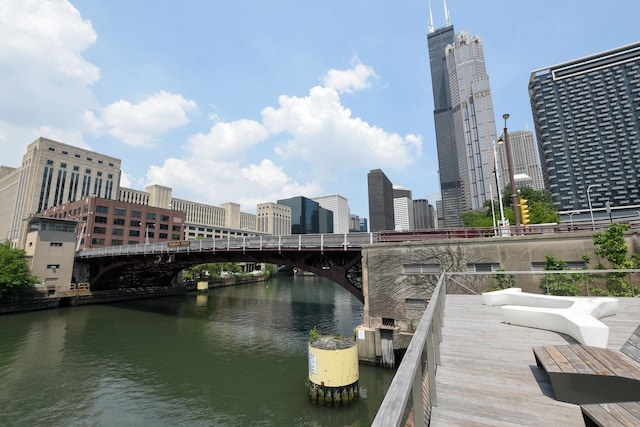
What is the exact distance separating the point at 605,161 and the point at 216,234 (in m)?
184

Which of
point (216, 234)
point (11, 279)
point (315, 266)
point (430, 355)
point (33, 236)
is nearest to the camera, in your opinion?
point (430, 355)

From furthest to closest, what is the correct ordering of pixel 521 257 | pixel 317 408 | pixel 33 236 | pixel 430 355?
pixel 33 236, pixel 521 257, pixel 317 408, pixel 430 355

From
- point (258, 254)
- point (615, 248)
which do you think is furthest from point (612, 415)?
point (258, 254)

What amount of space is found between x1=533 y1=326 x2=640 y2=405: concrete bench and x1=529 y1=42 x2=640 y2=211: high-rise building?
16706cm

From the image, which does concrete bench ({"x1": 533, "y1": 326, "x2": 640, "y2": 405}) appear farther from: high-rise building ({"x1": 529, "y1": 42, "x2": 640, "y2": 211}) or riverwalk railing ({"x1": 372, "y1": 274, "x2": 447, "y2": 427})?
high-rise building ({"x1": 529, "y1": 42, "x2": 640, "y2": 211})

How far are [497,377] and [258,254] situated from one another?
100ft

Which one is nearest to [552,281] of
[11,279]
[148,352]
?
[148,352]

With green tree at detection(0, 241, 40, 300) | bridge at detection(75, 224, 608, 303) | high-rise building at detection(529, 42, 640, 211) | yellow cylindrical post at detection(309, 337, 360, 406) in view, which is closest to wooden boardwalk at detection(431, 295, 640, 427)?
yellow cylindrical post at detection(309, 337, 360, 406)

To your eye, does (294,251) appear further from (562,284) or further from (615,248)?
(615,248)

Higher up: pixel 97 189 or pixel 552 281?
pixel 97 189

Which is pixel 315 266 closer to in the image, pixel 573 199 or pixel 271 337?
pixel 271 337

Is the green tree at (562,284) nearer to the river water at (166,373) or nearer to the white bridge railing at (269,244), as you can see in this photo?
the river water at (166,373)

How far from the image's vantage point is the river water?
1497 cm

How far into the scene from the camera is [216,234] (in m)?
155
